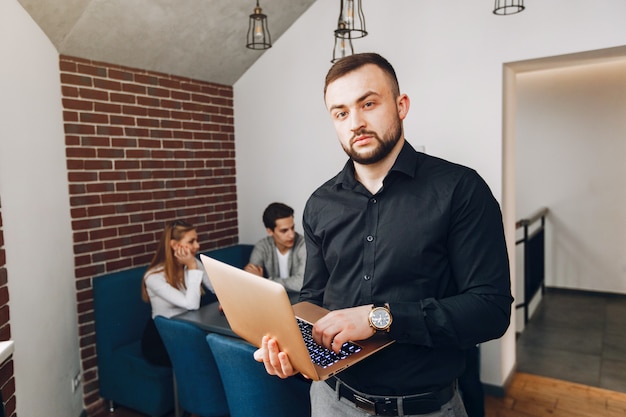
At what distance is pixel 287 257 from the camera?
3.57 metres

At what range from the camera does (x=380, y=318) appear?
3.78 ft

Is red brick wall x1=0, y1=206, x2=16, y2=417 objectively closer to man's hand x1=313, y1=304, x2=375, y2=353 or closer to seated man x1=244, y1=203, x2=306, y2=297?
seated man x1=244, y1=203, x2=306, y2=297

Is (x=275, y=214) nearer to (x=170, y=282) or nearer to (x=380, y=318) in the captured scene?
(x=170, y=282)

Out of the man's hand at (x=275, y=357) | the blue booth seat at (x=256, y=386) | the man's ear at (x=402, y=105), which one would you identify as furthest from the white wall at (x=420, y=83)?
the man's hand at (x=275, y=357)

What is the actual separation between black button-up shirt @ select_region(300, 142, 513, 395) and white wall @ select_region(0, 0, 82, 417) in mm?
1808

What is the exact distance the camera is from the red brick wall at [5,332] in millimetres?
2139

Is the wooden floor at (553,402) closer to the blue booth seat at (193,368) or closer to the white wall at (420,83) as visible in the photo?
the white wall at (420,83)

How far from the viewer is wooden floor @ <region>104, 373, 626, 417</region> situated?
298cm

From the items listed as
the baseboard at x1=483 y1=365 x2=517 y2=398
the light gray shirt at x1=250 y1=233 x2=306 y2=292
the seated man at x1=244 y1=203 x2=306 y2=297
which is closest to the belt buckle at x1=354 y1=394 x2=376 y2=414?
the seated man at x1=244 y1=203 x2=306 y2=297

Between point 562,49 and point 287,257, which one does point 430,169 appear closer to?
point 562,49

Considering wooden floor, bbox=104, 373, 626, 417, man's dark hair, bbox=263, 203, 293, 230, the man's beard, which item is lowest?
wooden floor, bbox=104, 373, 626, 417

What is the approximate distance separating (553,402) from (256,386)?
86.5 inches

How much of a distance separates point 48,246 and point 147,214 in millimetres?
857

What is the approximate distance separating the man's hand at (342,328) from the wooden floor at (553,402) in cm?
230
